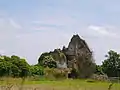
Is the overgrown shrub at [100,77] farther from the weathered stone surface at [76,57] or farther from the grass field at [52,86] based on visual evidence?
the grass field at [52,86]

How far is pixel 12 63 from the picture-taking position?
200 feet

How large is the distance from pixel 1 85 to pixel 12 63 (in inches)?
2103

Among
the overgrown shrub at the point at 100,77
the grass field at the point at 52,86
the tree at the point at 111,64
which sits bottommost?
the grass field at the point at 52,86

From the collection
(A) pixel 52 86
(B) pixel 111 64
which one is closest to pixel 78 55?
(B) pixel 111 64

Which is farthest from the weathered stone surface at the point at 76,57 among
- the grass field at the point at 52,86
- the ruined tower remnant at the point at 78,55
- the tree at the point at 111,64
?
the grass field at the point at 52,86

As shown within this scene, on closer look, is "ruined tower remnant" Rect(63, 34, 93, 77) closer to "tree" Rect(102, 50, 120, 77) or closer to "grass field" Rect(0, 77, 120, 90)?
"tree" Rect(102, 50, 120, 77)

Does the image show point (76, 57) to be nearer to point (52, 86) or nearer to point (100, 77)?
point (100, 77)

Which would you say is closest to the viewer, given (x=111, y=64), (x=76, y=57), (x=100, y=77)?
(x=100, y=77)

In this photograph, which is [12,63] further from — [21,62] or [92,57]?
[92,57]

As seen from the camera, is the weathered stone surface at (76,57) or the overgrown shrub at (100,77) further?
the weathered stone surface at (76,57)

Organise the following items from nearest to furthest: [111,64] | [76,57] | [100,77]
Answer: [100,77], [76,57], [111,64]

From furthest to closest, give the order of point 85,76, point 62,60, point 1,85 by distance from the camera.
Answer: point 62,60 → point 85,76 → point 1,85

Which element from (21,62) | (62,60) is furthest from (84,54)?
(21,62)

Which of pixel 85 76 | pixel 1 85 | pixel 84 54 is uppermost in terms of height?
pixel 84 54
